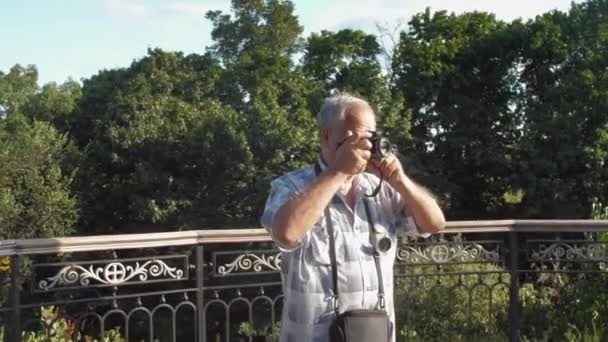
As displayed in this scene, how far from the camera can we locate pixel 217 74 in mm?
22141

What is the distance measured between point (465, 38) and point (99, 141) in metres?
10.8

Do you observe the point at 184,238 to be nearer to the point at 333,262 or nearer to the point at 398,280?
the point at 398,280

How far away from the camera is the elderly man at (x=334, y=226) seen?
2.04 m

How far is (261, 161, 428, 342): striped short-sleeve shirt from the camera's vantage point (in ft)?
7.02

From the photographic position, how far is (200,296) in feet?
13.7

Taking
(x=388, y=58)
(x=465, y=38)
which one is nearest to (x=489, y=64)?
(x=465, y=38)

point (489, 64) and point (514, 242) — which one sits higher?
point (489, 64)

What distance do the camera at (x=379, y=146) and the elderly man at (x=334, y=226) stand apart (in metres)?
0.02

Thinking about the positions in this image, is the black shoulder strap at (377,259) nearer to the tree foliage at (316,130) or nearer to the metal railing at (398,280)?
the metal railing at (398,280)

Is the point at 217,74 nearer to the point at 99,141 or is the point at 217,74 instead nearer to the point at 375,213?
the point at 99,141

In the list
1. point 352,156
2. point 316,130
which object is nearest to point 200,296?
point 352,156

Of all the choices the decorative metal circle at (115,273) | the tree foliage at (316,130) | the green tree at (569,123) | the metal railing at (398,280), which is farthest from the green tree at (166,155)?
the decorative metal circle at (115,273)

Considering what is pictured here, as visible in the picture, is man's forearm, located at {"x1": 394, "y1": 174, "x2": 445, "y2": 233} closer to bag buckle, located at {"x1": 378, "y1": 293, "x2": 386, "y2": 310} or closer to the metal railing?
bag buckle, located at {"x1": 378, "y1": 293, "x2": 386, "y2": 310}

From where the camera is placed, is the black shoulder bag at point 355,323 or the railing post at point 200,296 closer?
the black shoulder bag at point 355,323
